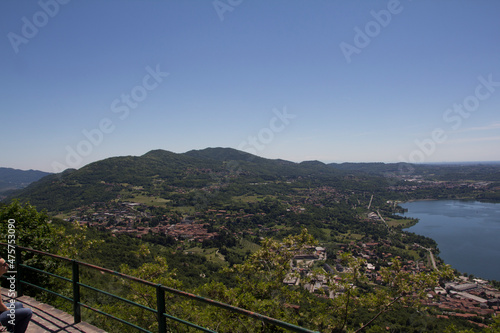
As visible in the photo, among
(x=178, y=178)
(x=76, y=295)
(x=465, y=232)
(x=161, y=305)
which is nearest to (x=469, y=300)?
(x=161, y=305)

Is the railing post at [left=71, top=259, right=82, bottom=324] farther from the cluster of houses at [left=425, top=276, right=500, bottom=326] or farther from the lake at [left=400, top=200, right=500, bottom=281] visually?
the lake at [left=400, top=200, right=500, bottom=281]

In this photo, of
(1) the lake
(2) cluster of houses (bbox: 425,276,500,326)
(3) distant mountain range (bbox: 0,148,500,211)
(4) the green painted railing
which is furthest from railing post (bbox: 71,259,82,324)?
(3) distant mountain range (bbox: 0,148,500,211)

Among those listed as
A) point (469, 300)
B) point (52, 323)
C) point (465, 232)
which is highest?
point (52, 323)

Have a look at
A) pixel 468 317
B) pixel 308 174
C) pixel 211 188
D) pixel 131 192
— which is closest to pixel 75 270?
pixel 468 317

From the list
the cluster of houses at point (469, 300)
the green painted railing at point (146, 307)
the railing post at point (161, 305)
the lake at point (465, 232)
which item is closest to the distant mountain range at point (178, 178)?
the lake at point (465, 232)

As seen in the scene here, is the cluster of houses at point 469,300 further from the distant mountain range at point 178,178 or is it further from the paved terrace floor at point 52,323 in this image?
the distant mountain range at point 178,178

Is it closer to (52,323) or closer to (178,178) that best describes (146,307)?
(52,323)
